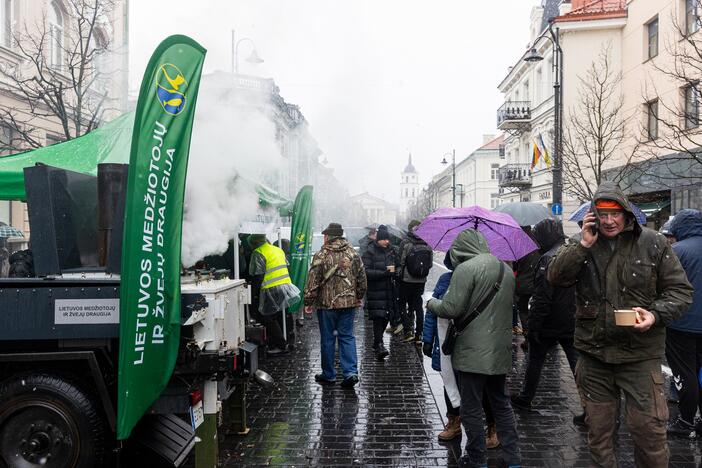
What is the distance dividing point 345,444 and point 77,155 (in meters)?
4.82

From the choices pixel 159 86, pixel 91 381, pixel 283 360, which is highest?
pixel 159 86

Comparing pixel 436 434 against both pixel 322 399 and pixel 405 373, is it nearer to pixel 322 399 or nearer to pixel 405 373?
pixel 322 399

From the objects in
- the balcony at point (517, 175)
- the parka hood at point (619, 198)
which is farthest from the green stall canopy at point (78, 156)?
the balcony at point (517, 175)

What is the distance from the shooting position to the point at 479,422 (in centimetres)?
411

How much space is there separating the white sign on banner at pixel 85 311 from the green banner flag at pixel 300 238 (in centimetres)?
605

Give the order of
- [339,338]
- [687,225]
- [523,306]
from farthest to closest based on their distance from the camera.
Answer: [523,306] < [339,338] < [687,225]

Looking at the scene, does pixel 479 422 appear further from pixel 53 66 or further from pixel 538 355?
pixel 53 66

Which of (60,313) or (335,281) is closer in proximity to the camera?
(60,313)

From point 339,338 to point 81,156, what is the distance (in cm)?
387

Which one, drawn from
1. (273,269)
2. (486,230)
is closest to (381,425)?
(486,230)

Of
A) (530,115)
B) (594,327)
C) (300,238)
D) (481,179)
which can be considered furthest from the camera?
(481,179)

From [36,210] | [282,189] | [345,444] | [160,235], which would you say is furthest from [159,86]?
[282,189]

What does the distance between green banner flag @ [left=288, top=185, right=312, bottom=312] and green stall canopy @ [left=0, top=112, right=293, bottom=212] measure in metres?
2.43

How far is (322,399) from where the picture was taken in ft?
20.7
